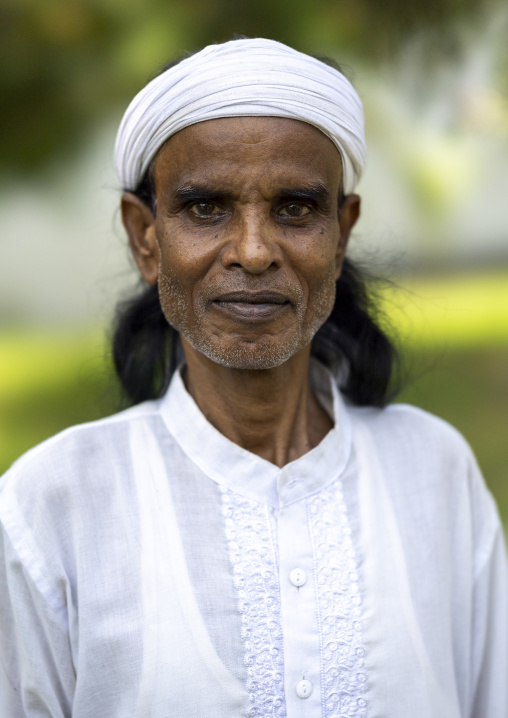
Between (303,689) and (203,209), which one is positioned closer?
(303,689)

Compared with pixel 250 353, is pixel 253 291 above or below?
above

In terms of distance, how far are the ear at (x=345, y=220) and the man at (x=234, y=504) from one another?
0.05 meters

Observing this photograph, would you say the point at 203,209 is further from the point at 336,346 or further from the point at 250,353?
the point at 336,346

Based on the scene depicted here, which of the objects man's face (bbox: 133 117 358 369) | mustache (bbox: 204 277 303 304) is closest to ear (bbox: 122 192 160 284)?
man's face (bbox: 133 117 358 369)

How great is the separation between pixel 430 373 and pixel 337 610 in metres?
1.97

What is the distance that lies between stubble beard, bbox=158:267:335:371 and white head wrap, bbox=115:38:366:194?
32 cm

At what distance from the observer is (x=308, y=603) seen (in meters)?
1.74

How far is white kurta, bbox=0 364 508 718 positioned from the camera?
65.8 inches

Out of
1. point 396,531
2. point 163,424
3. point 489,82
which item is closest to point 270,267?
point 163,424

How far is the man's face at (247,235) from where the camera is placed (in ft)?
5.62

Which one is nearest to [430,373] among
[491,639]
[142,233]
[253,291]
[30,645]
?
[491,639]

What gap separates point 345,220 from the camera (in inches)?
80.8

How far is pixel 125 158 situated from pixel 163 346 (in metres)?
0.52

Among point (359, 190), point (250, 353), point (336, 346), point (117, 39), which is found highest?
point (117, 39)
